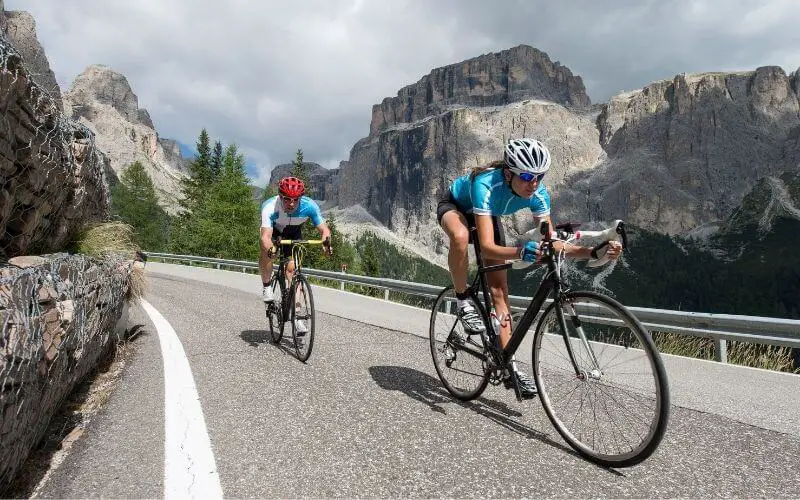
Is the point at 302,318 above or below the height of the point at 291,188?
below

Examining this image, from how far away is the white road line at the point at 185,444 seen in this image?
7.49ft

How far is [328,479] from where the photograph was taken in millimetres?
2391

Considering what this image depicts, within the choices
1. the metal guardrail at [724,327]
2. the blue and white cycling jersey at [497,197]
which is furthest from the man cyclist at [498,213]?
the metal guardrail at [724,327]

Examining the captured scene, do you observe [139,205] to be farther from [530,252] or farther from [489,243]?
[530,252]

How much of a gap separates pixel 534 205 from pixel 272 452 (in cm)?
254

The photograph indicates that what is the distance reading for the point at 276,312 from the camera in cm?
607

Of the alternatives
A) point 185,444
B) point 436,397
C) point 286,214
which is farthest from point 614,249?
point 286,214

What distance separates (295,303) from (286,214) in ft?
3.94

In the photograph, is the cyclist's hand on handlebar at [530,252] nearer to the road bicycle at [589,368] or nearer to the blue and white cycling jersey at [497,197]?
the road bicycle at [589,368]

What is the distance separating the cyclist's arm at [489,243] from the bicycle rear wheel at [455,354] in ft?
2.32

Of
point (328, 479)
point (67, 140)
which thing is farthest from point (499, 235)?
point (67, 140)

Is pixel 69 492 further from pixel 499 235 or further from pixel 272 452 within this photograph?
pixel 499 235

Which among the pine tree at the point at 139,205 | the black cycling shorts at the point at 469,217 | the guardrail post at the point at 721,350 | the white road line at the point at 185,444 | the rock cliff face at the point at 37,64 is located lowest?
the white road line at the point at 185,444

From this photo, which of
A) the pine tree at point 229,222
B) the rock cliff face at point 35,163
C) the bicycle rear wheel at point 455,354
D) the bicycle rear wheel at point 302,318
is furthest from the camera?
the pine tree at point 229,222
